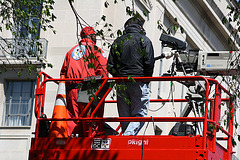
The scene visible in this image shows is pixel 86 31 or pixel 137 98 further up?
pixel 86 31

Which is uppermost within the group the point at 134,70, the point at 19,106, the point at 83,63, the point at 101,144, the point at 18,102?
the point at 83,63

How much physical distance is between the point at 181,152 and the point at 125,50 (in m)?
2.01

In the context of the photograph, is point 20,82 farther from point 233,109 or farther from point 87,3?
point 233,109

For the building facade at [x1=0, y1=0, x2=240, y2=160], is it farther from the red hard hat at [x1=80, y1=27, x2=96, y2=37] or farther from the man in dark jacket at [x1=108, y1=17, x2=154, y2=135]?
the man in dark jacket at [x1=108, y1=17, x2=154, y2=135]

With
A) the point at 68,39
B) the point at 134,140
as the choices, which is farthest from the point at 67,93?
the point at 68,39

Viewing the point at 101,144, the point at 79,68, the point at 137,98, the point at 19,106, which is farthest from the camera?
the point at 19,106

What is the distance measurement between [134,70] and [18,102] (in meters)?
15.9

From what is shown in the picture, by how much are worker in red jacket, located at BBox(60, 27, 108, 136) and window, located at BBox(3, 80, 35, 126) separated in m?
14.4

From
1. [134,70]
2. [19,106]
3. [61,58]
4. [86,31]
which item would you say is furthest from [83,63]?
[19,106]

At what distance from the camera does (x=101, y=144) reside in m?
9.76

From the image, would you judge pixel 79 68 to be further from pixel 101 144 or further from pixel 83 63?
pixel 101 144

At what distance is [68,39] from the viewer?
23141 millimetres

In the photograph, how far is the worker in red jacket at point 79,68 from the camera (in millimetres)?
10531

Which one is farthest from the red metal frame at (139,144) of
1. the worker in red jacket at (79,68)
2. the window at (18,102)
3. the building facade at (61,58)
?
the window at (18,102)
